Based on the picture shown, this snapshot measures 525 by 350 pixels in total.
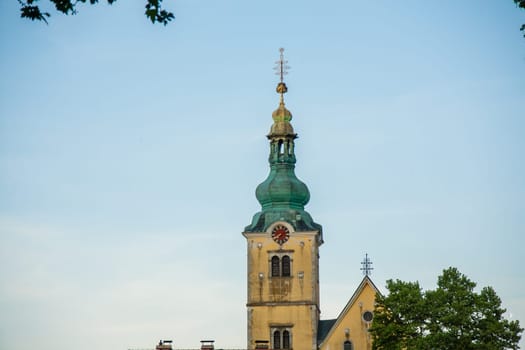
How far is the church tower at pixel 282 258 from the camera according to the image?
72875mm

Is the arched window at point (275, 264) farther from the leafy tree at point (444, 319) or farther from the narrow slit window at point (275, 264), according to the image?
the leafy tree at point (444, 319)

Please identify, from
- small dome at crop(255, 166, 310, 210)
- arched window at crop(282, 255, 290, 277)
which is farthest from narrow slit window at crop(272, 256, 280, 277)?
small dome at crop(255, 166, 310, 210)

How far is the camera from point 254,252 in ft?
244

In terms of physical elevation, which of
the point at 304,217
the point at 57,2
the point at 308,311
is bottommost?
the point at 57,2

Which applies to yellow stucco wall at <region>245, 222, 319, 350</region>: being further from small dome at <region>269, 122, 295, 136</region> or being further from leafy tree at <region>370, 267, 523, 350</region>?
leafy tree at <region>370, 267, 523, 350</region>

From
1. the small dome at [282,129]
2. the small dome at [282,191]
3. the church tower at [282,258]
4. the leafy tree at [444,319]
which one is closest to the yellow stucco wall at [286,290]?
the church tower at [282,258]

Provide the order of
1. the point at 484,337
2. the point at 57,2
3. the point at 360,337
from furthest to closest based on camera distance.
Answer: the point at 360,337
the point at 484,337
the point at 57,2

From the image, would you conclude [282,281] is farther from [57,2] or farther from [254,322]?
[57,2]

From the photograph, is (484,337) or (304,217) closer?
(484,337)

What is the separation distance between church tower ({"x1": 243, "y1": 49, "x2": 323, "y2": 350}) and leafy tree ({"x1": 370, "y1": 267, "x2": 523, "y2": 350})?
13.3 metres

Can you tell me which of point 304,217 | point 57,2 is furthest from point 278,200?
point 57,2

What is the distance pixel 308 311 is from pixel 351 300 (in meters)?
2.90

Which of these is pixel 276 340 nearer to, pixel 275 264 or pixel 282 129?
pixel 275 264

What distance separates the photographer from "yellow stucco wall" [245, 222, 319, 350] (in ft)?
239
